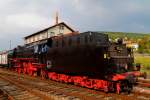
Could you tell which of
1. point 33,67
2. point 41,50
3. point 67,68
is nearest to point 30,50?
point 33,67

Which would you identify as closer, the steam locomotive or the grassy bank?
the steam locomotive

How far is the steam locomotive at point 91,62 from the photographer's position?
15086 mm

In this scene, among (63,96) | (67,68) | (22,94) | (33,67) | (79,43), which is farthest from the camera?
(33,67)

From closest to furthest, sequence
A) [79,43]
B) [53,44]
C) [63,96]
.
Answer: [63,96] < [79,43] < [53,44]

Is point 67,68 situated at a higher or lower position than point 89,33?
lower

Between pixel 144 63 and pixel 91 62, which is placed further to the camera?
pixel 144 63

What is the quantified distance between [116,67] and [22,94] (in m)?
5.44

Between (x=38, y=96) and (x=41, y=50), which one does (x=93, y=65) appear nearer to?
(x=38, y=96)

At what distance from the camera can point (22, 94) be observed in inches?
616

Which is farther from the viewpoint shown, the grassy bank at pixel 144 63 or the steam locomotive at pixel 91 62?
the grassy bank at pixel 144 63

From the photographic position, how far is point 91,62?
1620cm

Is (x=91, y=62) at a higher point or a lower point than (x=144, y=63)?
higher

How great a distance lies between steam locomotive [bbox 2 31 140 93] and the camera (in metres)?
15.1

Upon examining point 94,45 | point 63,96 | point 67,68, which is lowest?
point 63,96
